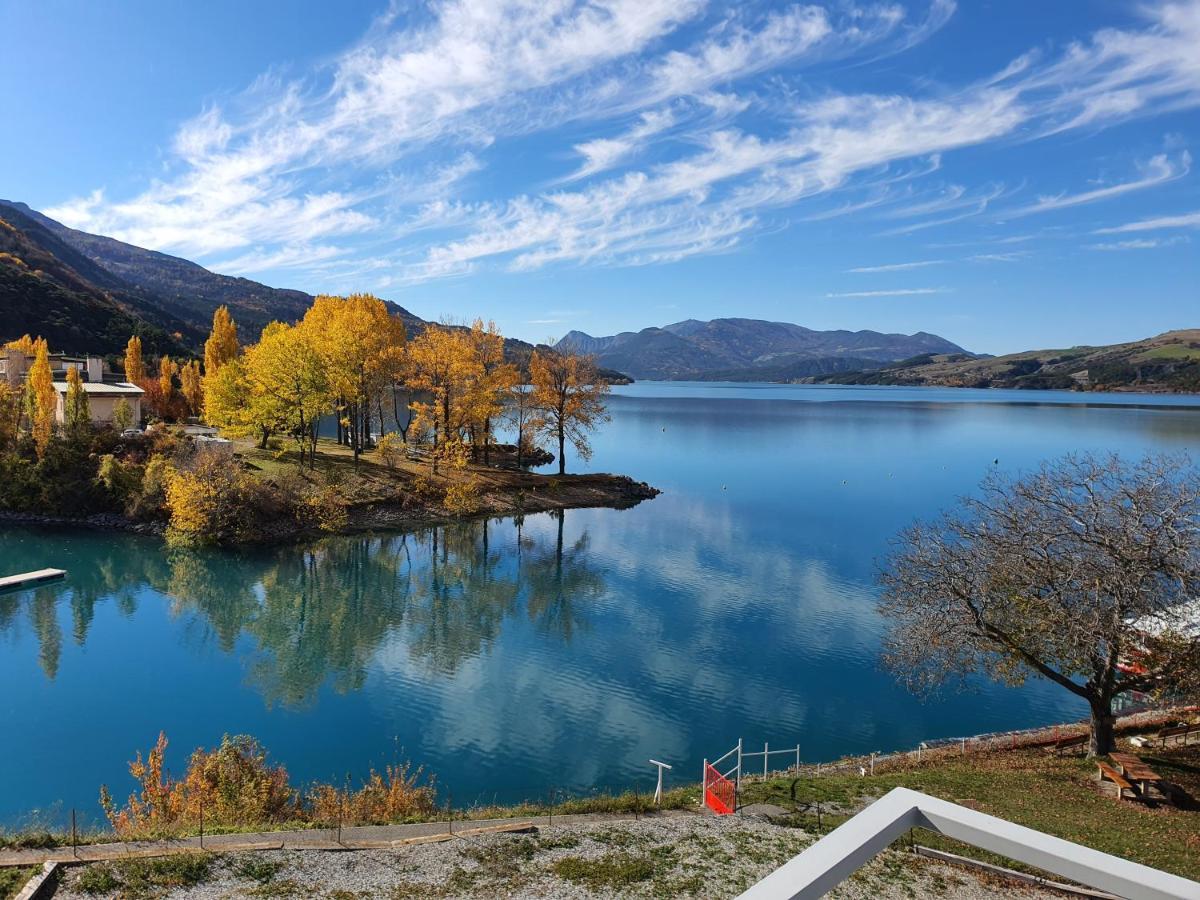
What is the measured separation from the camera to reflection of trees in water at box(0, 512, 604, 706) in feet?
87.2

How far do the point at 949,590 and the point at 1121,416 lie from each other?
468ft

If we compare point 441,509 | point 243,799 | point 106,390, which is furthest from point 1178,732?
point 106,390

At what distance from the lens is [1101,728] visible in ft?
55.9

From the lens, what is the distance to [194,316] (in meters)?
199

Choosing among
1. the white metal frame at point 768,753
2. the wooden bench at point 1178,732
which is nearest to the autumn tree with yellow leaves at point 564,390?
the white metal frame at point 768,753

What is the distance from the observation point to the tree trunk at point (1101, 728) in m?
17.0

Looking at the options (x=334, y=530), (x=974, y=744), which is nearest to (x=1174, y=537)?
(x=974, y=744)

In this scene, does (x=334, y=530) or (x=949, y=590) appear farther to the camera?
(x=334, y=530)

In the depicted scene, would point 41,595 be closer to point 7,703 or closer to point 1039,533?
point 7,703

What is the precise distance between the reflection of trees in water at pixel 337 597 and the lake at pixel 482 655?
0.50 ft

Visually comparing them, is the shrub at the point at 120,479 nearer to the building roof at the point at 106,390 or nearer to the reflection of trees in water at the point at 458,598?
the building roof at the point at 106,390

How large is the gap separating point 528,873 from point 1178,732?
1834 centimetres

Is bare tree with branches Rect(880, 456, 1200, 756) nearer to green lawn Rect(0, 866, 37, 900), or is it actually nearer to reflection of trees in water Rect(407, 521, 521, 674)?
reflection of trees in water Rect(407, 521, 521, 674)

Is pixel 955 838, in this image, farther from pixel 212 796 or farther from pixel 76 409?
pixel 76 409
